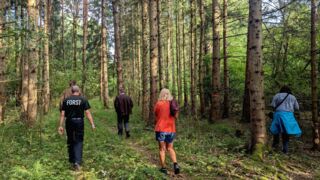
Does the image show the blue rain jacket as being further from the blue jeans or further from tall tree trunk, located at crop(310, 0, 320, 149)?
the blue jeans

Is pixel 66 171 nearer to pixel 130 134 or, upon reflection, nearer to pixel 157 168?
pixel 157 168

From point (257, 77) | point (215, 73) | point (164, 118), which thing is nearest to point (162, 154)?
point (164, 118)

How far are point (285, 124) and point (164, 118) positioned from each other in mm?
4125

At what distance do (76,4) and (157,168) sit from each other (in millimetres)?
37162

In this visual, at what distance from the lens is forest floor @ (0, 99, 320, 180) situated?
25.6 ft

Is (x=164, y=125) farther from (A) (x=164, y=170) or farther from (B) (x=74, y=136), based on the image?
(B) (x=74, y=136)

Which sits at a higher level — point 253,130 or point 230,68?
point 230,68

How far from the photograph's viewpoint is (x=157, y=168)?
8312 mm

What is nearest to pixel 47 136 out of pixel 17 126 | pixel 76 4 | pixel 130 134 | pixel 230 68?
pixel 17 126

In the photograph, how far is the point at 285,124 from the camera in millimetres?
10680

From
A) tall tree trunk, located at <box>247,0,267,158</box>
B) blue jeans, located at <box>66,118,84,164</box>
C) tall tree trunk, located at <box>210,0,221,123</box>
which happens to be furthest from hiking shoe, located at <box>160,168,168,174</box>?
tall tree trunk, located at <box>210,0,221,123</box>

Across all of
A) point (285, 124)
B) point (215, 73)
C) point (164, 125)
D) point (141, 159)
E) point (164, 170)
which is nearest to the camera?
point (164, 170)

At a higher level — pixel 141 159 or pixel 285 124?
pixel 285 124

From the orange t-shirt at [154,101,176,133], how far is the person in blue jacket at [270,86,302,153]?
3.93 m
